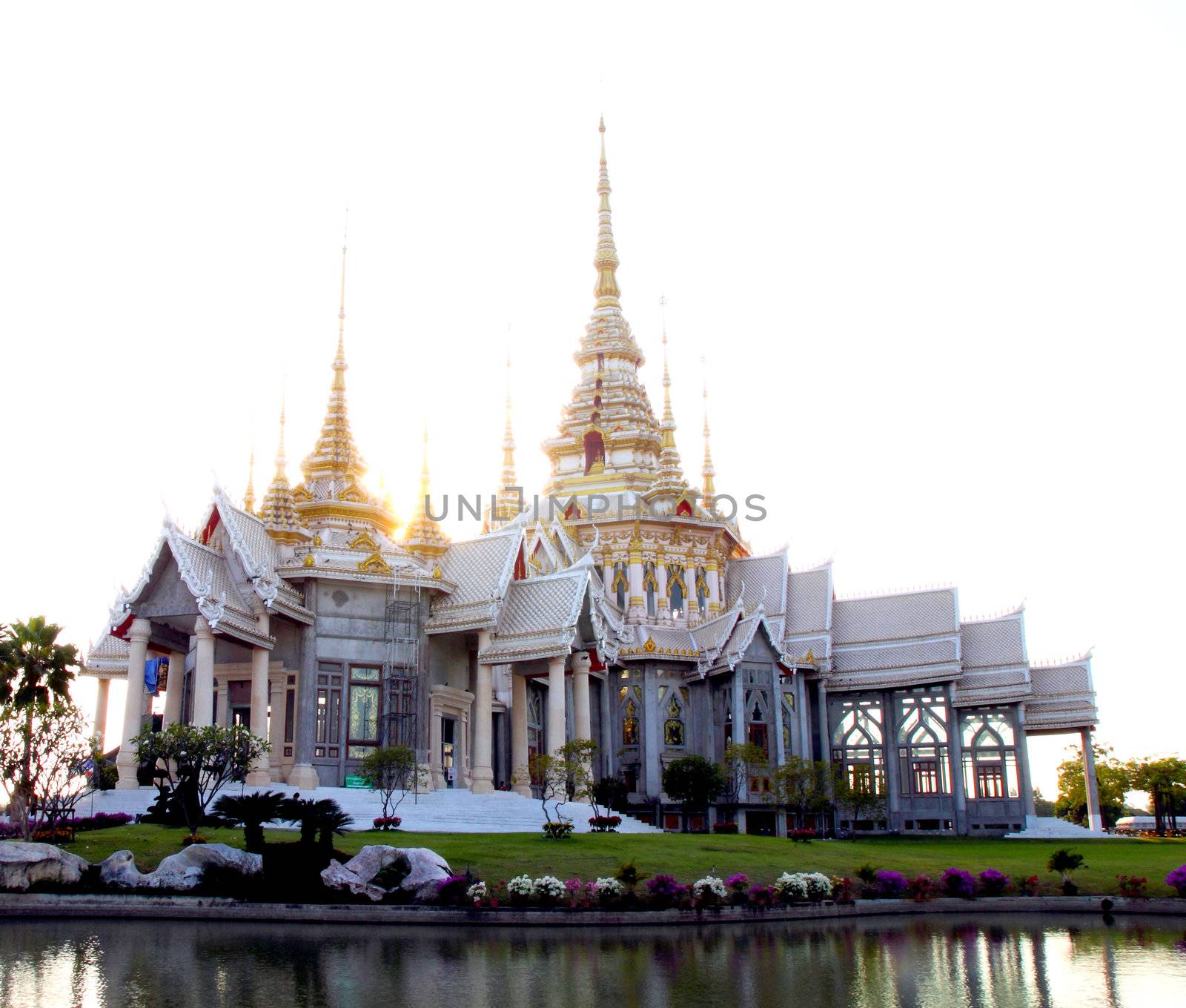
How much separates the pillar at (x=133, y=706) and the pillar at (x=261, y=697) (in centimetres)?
280

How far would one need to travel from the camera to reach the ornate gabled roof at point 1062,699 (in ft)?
165

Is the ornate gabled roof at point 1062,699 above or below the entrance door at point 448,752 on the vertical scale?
above

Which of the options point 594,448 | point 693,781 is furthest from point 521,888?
point 594,448

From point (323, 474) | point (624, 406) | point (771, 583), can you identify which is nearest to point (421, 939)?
point (323, 474)

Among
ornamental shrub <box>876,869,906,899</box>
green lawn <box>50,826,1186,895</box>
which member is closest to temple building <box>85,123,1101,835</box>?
green lawn <box>50,826,1186,895</box>

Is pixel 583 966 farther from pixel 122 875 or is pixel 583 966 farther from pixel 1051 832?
pixel 1051 832

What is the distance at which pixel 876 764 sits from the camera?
5041 cm

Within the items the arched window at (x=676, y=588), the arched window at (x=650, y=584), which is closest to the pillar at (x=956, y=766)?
the arched window at (x=676, y=588)

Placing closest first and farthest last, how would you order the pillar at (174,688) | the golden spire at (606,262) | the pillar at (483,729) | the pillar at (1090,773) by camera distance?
the pillar at (483,729) → the pillar at (174,688) → the pillar at (1090,773) → the golden spire at (606,262)

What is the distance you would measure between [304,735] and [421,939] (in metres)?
17.0

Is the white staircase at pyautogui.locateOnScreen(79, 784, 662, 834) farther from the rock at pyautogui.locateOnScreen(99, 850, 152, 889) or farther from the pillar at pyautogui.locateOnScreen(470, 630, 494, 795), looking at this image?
the rock at pyautogui.locateOnScreen(99, 850, 152, 889)

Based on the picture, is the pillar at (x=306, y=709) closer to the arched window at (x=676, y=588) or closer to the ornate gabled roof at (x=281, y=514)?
the ornate gabled roof at (x=281, y=514)

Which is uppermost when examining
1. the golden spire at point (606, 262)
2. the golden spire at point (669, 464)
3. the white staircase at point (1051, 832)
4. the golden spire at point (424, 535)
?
the golden spire at point (606, 262)

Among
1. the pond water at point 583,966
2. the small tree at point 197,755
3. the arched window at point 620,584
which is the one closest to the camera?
the pond water at point 583,966
